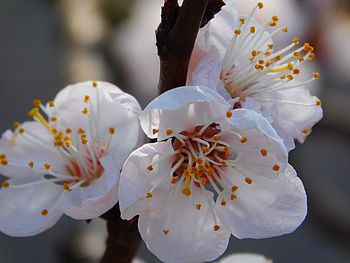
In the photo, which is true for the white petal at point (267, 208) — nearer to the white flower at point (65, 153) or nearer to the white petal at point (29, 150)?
the white flower at point (65, 153)

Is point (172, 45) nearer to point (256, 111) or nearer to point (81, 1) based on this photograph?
point (256, 111)

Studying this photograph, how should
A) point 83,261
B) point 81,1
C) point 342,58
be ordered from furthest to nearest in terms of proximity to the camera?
point 342,58
point 81,1
point 83,261

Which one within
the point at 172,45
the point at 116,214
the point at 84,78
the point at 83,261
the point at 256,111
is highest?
the point at 172,45

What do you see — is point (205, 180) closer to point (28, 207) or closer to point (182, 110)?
point (182, 110)

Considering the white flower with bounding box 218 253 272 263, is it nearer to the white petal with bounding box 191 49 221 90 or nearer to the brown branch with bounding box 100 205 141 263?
the brown branch with bounding box 100 205 141 263

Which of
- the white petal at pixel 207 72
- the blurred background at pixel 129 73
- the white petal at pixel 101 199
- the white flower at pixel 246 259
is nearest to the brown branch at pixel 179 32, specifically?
the white petal at pixel 207 72

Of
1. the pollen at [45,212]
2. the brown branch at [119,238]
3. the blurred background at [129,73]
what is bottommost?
the blurred background at [129,73]

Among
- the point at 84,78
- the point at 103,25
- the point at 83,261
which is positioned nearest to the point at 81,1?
the point at 103,25
